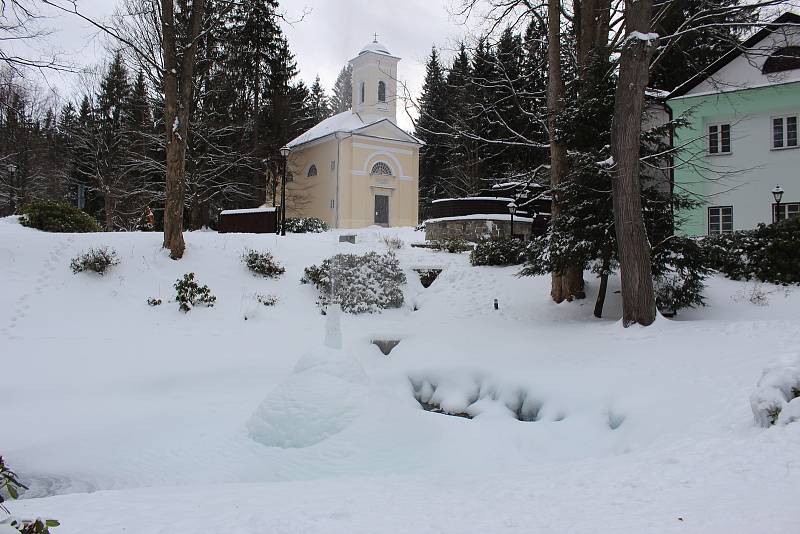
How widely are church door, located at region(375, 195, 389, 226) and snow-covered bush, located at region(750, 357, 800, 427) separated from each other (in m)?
26.8

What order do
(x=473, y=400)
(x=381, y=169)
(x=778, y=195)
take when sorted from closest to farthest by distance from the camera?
(x=473, y=400)
(x=778, y=195)
(x=381, y=169)

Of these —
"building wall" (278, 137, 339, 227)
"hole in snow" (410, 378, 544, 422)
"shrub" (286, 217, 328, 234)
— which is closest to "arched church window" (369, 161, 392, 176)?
"building wall" (278, 137, 339, 227)

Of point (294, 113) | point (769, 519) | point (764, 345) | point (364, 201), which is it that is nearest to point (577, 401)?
point (764, 345)

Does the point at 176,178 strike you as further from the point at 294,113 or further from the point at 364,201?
the point at 294,113

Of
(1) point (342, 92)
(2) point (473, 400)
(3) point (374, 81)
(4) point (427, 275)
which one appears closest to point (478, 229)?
(4) point (427, 275)

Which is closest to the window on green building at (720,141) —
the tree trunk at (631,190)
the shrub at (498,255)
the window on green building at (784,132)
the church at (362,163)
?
the window on green building at (784,132)

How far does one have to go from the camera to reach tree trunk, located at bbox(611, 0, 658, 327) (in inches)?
368

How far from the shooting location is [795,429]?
450 centimetres

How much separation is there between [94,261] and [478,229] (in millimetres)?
12153

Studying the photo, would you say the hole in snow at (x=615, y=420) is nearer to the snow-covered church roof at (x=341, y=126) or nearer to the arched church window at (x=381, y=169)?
the snow-covered church roof at (x=341, y=126)

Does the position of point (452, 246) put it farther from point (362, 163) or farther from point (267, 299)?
point (362, 163)

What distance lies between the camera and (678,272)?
35.8 ft

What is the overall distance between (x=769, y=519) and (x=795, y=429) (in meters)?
1.77

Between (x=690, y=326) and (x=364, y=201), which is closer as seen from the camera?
(x=690, y=326)
